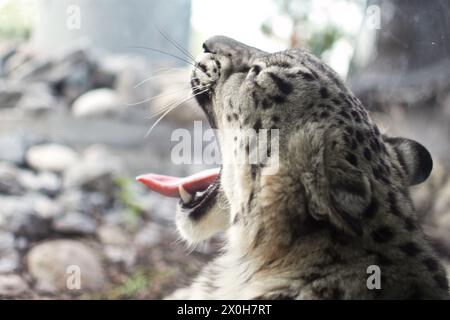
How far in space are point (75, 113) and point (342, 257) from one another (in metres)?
3.25

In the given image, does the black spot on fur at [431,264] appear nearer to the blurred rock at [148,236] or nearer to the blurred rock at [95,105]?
the blurred rock at [148,236]

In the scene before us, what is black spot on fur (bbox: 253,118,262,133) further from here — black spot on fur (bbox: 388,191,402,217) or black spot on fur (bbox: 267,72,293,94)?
black spot on fur (bbox: 388,191,402,217)

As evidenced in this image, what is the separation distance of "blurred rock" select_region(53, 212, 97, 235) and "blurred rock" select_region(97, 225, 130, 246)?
0.06 m

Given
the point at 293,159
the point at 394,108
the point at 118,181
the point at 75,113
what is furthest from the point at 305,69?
the point at 75,113

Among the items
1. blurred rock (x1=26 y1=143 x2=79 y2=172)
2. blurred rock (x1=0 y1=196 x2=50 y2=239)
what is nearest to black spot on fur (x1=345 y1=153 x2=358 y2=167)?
blurred rock (x1=0 y1=196 x2=50 y2=239)

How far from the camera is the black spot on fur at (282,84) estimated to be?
1.48 metres

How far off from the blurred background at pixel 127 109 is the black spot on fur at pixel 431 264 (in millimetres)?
704

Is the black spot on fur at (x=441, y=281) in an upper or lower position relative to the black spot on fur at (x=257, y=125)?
lower

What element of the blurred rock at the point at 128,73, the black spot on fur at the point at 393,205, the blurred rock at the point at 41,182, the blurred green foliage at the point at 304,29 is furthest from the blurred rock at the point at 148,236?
the black spot on fur at the point at 393,205

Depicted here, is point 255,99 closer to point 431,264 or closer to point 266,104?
point 266,104

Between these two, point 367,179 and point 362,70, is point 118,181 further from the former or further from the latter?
point 367,179

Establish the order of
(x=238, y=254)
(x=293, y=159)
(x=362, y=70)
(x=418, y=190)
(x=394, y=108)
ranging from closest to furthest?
(x=293, y=159), (x=238, y=254), (x=362, y=70), (x=394, y=108), (x=418, y=190)

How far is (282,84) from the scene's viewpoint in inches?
58.6

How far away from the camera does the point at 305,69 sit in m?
1.51
